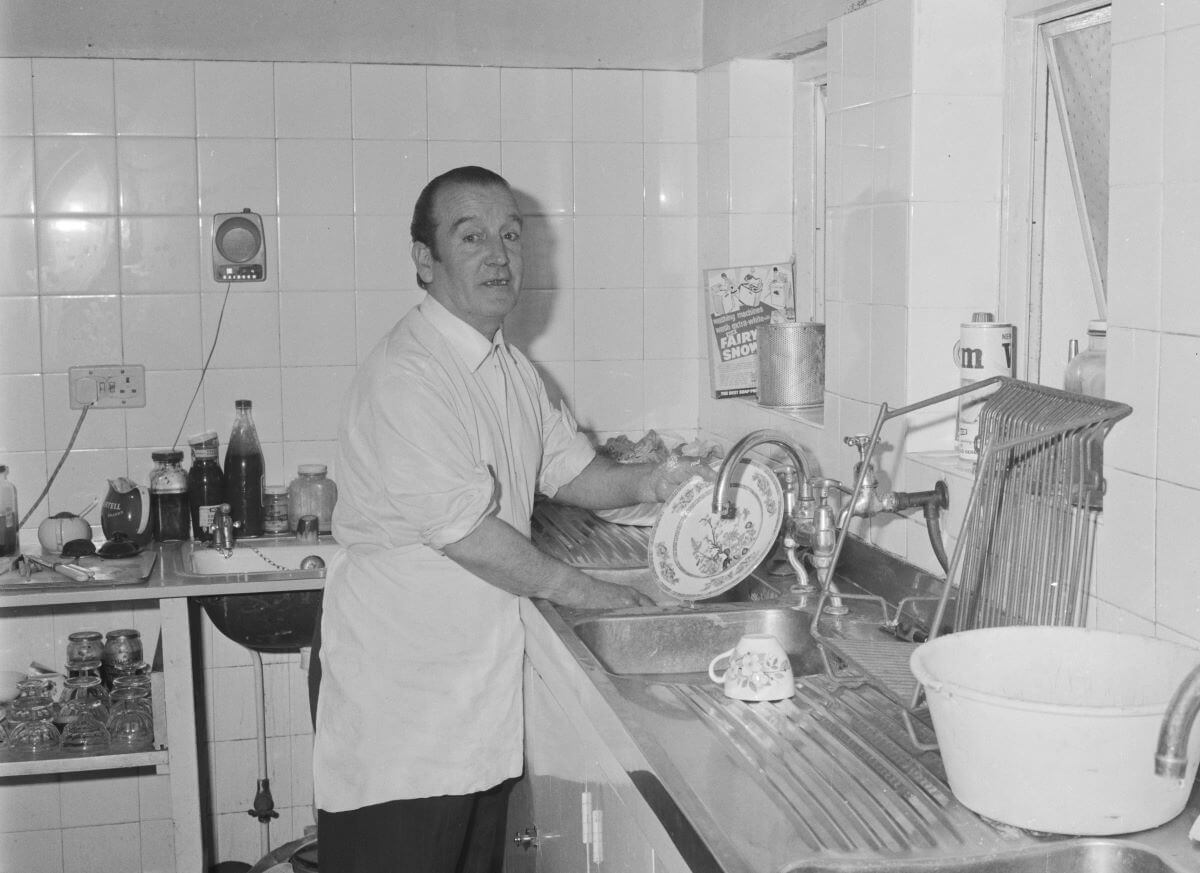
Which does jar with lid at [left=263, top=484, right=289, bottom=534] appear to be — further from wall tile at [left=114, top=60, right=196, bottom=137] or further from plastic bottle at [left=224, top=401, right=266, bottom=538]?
wall tile at [left=114, top=60, right=196, bottom=137]

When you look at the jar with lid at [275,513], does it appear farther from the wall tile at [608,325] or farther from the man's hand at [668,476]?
the man's hand at [668,476]

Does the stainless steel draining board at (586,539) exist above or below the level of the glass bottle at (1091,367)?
below

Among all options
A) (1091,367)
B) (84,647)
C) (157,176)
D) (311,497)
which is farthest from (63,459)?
(1091,367)

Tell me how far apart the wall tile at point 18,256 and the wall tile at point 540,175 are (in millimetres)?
1000

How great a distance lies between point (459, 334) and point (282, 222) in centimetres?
101

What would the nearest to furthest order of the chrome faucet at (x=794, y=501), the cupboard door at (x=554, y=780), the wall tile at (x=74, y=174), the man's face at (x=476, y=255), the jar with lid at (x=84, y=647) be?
the cupboard door at (x=554, y=780), the chrome faucet at (x=794, y=501), the man's face at (x=476, y=255), the jar with lid at (x=84, y=647), the wall tile at (x=74, y=174)

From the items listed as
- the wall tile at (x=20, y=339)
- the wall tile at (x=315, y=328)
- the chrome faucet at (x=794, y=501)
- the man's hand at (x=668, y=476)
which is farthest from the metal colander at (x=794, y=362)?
the wall tile at (x=20, y=339)

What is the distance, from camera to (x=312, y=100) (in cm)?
299

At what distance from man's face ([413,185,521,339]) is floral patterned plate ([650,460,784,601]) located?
16.1 inches

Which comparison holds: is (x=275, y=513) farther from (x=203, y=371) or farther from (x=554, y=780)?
(x=554, y=780)

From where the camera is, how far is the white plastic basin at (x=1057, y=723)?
1140 mm

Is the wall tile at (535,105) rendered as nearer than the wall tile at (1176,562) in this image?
No

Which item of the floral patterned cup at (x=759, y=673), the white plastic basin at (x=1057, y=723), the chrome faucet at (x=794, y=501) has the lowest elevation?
the floral patterned cup at (x=759, y=673)

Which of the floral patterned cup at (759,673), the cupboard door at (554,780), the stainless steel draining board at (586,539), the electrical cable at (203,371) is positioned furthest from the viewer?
the electrical cable at (203,371)
